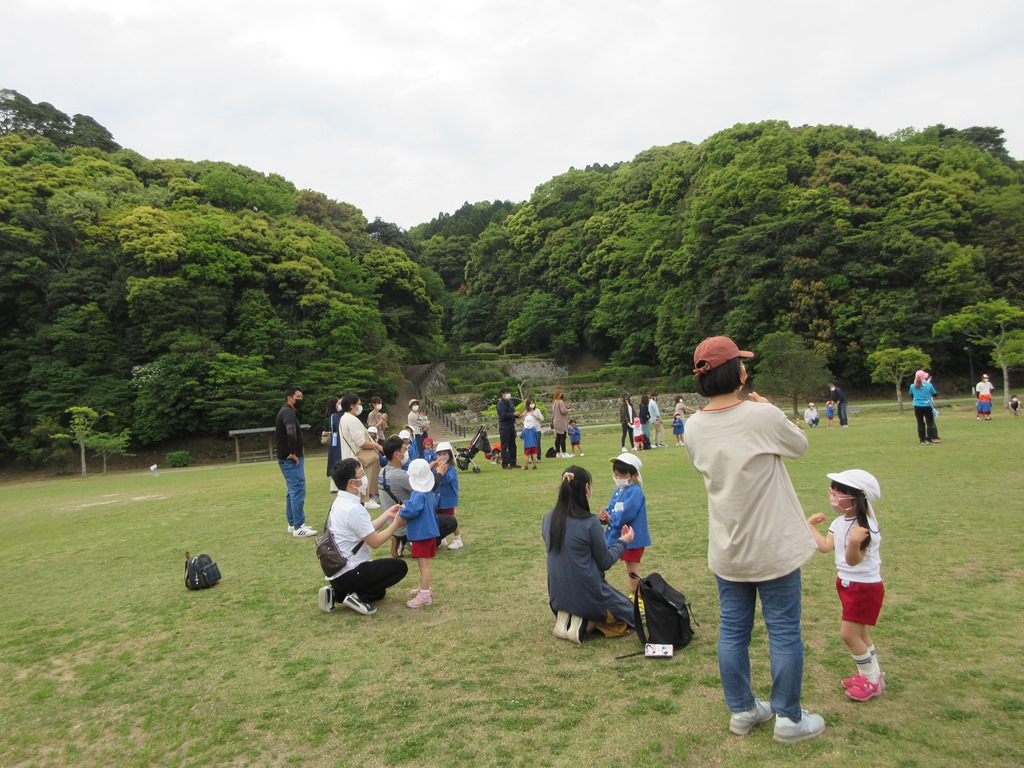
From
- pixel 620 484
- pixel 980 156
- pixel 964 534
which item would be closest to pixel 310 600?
pixel 620 484

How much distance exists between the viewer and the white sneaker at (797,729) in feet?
9.46

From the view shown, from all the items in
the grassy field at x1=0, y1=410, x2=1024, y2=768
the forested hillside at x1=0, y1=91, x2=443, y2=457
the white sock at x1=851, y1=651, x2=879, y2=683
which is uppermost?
the forested hillside at x1=0, y1=91, x2=443, y2=457

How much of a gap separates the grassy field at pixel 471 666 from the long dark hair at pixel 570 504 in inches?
30.4

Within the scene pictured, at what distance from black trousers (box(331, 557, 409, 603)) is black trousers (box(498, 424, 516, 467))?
28.5 ft

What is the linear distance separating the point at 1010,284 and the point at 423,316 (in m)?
34.7

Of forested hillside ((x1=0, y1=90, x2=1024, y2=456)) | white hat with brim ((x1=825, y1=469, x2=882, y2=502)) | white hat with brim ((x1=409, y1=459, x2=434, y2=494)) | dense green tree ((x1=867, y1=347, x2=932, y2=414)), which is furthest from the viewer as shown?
forested hillside ((x1=0, y1=90, x2=1024, y2=456))

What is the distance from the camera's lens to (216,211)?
33.4 metres

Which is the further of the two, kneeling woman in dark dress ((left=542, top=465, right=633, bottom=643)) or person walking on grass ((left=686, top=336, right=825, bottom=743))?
kneeling woman in dark dress ((left=542, top=465, right=633, bottom=643))

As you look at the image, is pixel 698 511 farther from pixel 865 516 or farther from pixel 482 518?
pixel 865 516

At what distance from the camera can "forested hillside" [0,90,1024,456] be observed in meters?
28.1

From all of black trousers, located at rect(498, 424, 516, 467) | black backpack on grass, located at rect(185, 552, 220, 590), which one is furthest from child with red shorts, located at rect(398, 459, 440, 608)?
black trousers, located at rect(498, 424, 516, 467)

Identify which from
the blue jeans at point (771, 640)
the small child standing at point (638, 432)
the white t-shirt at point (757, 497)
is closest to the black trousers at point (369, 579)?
the blue jeans at point (771, 640)

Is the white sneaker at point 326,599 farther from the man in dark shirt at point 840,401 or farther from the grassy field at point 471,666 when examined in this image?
the man in dark shirt at point 840,401

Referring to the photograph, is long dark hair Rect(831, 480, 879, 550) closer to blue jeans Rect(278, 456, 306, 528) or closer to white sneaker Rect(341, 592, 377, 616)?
white sneaker Rect(341, 592, 377, 616)
